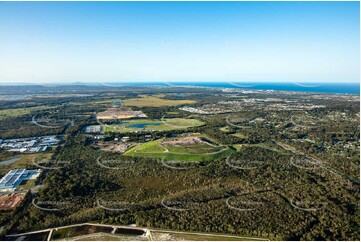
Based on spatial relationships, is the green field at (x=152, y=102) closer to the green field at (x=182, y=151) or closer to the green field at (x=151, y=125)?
the green field at (x=151, y=125)

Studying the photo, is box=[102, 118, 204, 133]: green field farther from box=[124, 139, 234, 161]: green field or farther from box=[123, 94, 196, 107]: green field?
box=[123, 94, 196, 107]: green field

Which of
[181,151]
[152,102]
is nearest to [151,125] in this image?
[181,151]

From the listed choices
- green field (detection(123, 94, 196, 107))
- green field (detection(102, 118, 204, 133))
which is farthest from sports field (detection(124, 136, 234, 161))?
green field (detection(123, 94, 196, 107))

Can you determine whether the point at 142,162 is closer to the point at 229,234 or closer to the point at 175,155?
the point at 175,155

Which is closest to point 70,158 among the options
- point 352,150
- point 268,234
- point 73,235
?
point 73,235

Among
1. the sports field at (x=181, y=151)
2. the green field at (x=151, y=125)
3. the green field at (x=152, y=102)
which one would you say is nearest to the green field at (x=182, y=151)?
the sports field at (x=181, y=151)

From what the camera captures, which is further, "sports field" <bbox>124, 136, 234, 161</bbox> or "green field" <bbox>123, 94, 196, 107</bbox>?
"green field" <bbox>123, 94, 196, 107</bbox>

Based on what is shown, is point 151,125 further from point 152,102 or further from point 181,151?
point 152,102
